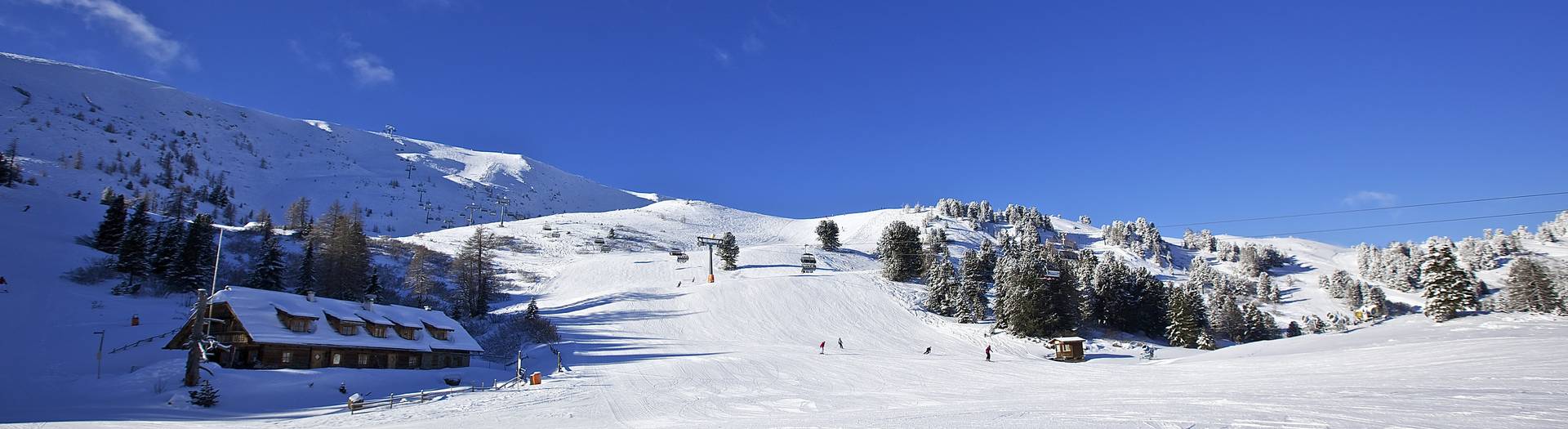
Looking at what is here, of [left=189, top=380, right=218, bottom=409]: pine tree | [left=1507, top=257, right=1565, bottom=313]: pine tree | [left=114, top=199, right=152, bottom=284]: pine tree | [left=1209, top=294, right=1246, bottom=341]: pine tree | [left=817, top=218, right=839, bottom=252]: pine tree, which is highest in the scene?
[left=817, top=218, right=839, bottom=252]: pine tree

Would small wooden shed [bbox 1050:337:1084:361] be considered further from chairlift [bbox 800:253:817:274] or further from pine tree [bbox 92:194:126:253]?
pine tree [bbox 92:194:126:253]

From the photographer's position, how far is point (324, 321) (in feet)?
129

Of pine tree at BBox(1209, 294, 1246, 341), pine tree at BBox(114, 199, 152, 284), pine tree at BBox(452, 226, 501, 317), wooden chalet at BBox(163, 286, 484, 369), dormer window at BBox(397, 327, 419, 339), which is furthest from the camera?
pine tree at BBox(1209, 294, 1246, 341)

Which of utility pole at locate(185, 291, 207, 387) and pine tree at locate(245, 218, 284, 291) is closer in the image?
utility pole at locate(185, 291, 207, 387)

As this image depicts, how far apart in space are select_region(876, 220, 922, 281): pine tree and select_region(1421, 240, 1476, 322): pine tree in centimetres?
4854

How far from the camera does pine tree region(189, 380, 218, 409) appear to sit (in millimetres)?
26891

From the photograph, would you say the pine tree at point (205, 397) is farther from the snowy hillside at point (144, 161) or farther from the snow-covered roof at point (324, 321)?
the snowy hillside at point (144, 161)

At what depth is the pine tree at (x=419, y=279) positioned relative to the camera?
7088cm

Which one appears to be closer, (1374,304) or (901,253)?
(901,253)

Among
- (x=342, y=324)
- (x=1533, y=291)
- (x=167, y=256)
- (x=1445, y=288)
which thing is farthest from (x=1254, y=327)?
(x=167, y=256)

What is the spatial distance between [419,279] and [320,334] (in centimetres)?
3590

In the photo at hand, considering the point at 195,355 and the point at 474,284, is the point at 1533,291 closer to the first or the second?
the point at 195,355

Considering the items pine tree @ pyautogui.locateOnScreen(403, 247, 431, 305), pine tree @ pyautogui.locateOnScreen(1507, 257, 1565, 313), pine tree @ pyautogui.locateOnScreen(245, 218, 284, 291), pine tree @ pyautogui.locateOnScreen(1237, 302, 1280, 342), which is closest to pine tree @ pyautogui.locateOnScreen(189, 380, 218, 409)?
pine tree @ pyautogui.locateOnScreen(245, 218, 284, 291)

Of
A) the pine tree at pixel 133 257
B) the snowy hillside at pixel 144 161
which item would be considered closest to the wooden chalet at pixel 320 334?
the pine tree at pixel 133 257
